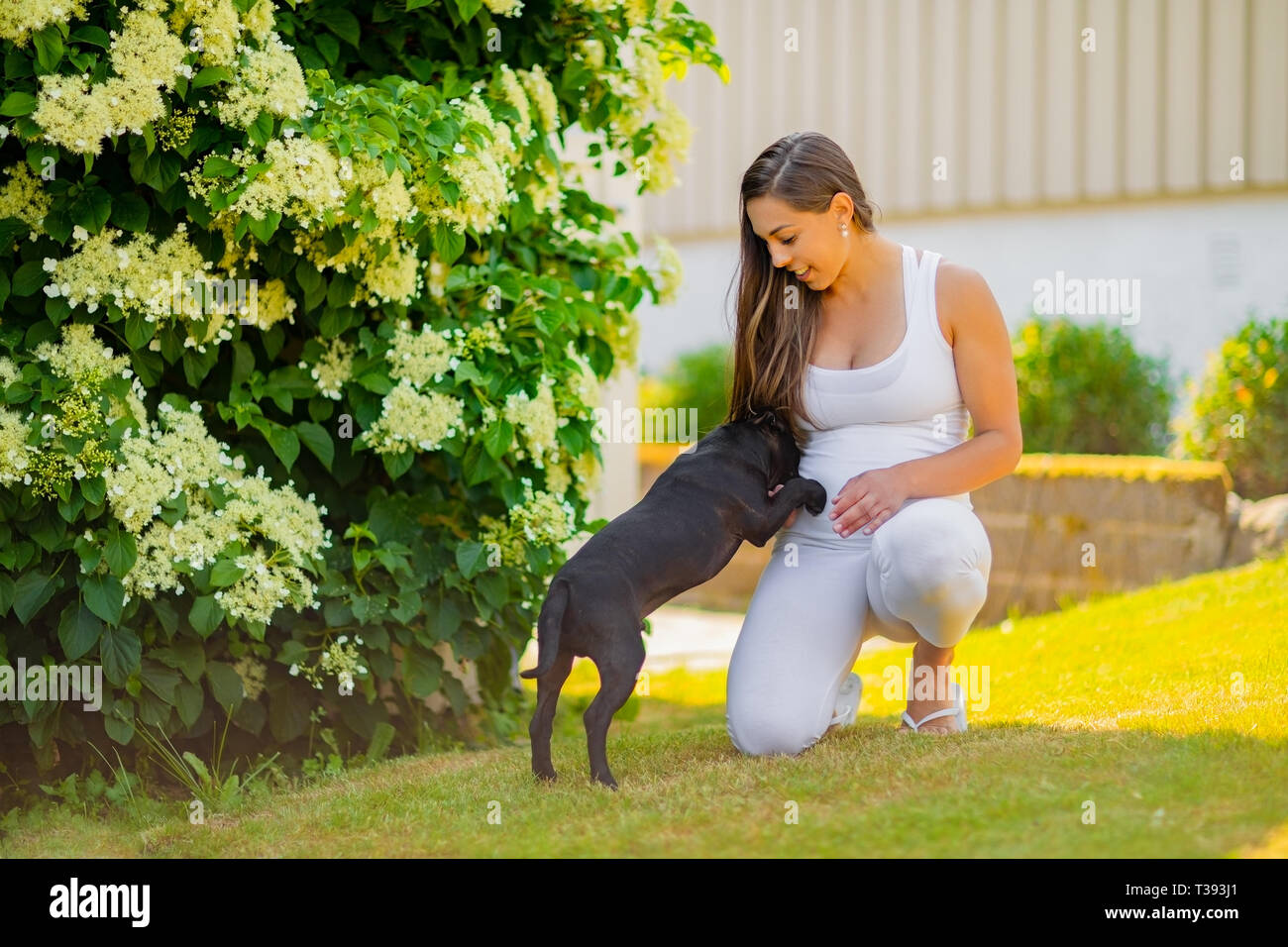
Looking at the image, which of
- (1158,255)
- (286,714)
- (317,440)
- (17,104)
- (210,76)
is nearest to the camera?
(17,104)

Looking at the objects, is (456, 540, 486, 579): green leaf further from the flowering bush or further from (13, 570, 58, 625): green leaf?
(13, 570, 58, 625): green leaf

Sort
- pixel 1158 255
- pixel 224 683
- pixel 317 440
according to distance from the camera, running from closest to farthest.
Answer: pixel 224 683 < pixel 317 440 < pixel 1158 255

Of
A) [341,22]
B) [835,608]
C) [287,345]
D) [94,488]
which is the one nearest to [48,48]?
[341,22]

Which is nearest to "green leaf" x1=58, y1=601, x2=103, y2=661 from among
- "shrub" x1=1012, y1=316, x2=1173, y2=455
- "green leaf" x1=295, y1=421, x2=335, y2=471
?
"green leaf" x1=295, y1=421, x2=335, y2=471

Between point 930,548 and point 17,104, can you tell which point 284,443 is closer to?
point 17,104

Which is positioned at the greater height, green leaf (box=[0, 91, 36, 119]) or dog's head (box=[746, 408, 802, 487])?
green leaf (box=[0, 91, 36, 119])

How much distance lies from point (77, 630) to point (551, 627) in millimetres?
1155

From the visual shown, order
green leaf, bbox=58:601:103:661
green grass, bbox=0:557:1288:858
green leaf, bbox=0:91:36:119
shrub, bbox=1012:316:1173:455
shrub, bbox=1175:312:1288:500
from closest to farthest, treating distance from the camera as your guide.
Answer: green grass, bbox=0:557:1288:858, green leaf, bbox=0:91:36:119, green leaf, bbox=58:601:103:661, shrub, bbox=1175:312:1288:500, shrub, bbox=1012:316:1173:455

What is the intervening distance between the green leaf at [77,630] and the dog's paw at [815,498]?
180 centimetres

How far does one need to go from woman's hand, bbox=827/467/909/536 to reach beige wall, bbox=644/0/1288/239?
4916 mm

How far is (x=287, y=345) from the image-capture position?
3686mm

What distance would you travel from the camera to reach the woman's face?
3.23 meters

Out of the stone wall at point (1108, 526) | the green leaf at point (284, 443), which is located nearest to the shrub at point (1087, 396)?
the stone wall at point (1108, 526)

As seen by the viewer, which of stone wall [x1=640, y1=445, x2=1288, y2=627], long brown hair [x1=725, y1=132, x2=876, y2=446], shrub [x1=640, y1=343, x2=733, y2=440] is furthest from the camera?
shrub [x1=640, y1=343, x2=733, y2=440]
